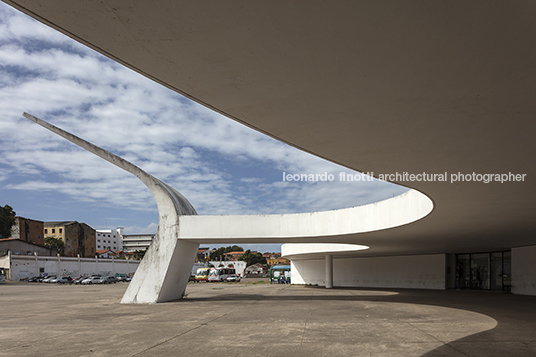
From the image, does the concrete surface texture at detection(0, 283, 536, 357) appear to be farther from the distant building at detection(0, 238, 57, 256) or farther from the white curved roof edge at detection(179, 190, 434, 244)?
the distant building at detection(0, 238, 57, 256)

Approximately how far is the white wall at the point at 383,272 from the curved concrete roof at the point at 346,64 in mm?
25573

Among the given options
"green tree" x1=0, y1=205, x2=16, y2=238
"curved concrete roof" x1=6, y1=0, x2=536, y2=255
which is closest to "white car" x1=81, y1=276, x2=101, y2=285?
"green tree" x1=0, y1=205, x2=16, y2=238

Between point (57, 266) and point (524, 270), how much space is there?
53.5 meters

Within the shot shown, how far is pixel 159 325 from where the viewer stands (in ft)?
38.8

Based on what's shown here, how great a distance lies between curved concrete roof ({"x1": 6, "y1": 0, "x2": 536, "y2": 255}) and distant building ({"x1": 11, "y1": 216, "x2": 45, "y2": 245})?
245ft

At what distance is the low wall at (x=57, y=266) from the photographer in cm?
4825

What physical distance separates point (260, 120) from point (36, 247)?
6759cm

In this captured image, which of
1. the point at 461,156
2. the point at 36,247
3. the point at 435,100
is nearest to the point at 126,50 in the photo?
the point at 435,100

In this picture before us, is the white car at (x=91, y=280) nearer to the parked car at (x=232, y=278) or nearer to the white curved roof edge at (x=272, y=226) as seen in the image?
the parked car at (x=232, y=278)

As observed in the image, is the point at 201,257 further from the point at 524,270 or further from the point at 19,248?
the point at 524,270

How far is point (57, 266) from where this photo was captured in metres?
52.9

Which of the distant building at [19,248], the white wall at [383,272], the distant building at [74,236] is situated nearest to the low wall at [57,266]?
the distant building at [19,248]

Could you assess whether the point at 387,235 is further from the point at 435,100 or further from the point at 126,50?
the point at 126,50

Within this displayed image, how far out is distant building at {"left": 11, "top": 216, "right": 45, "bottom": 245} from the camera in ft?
227
